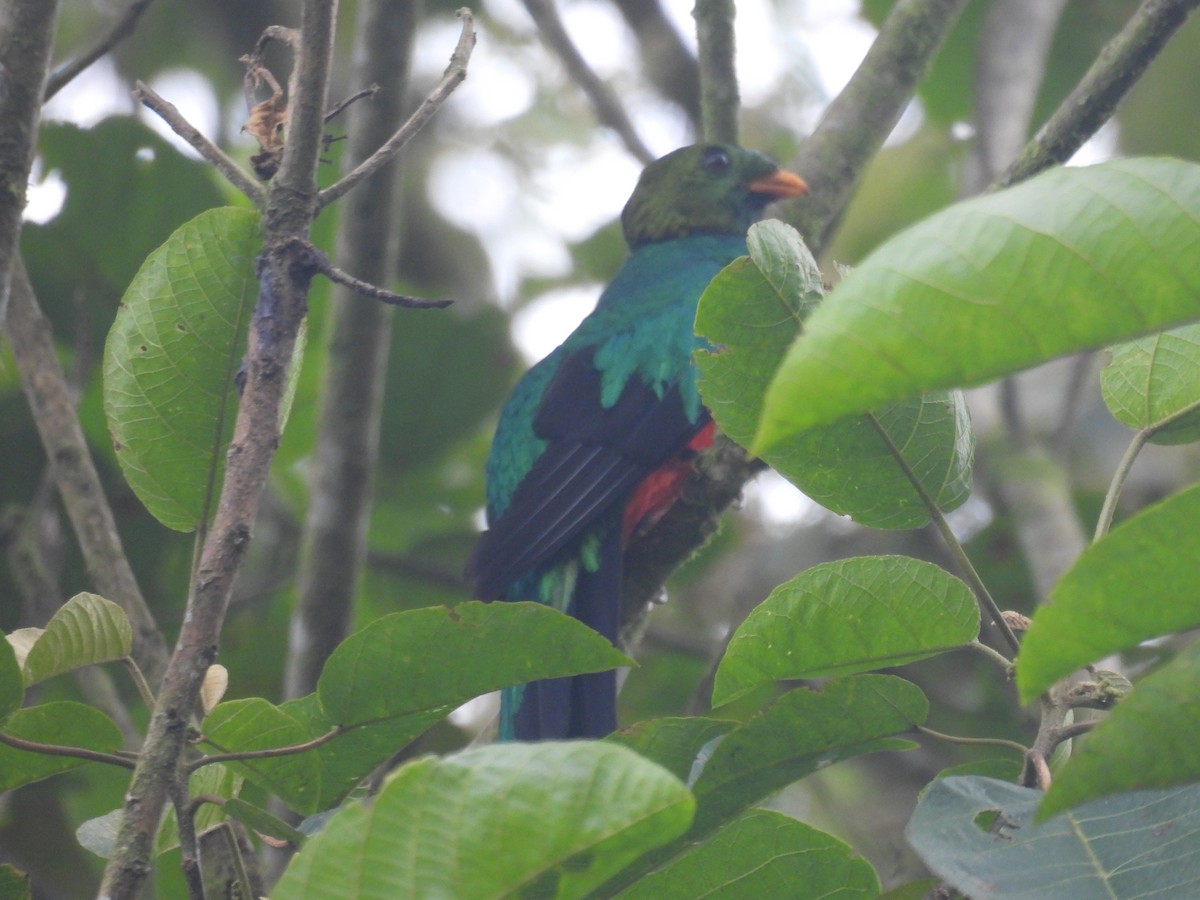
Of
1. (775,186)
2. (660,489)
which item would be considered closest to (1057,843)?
(660,489)

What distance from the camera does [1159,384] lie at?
1603 millimetres

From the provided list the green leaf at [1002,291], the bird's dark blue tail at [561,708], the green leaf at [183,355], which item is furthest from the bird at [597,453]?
the green leaf at [1002,291]

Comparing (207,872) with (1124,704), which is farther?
(207,872)

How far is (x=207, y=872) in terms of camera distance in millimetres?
2133

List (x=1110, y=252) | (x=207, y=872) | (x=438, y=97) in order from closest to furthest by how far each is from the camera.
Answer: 1. (x=1110, y=252)
2. (x=438, y=97)
3. (x=207, y=872)

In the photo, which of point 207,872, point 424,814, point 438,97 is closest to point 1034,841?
point 424,814

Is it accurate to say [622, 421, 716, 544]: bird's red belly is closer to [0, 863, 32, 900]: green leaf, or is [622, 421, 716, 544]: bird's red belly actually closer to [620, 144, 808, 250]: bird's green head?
[620, 144, 808, 250]: bird's green head

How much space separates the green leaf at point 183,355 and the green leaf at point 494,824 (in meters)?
0.81

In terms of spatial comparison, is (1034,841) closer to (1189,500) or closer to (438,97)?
(1189,500)

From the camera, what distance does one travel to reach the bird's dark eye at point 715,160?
477 cm

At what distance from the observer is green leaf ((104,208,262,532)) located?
1.76 meters

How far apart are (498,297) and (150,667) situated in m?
3.50

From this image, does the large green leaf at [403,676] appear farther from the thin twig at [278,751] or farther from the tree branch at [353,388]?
the tree branch at [353,388]

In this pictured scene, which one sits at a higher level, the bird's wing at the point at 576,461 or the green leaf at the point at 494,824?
the bird's wing at the point at 576,461
